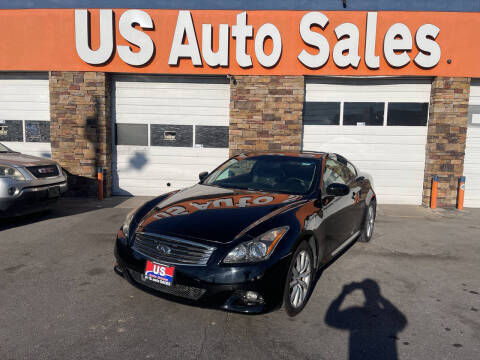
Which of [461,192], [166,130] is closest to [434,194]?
[461,192]

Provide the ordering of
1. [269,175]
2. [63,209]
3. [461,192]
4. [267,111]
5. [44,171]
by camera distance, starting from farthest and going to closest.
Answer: [267,111]
[461,192]
[63,209]
[44,171]
[269,175]

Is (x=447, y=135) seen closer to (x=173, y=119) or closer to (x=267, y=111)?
(x=267, y=111)

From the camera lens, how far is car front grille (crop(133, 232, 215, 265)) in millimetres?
3010

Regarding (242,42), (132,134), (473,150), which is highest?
(242,42)

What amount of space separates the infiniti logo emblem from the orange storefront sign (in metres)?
6.90

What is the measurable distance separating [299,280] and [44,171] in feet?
17.7

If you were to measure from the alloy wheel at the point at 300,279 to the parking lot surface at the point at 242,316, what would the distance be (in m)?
0.16

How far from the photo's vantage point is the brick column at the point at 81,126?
941cm

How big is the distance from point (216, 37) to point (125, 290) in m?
7.09

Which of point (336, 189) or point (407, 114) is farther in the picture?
point (407, 114)

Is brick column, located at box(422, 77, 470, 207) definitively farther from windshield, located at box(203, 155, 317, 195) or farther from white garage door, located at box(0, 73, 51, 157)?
white garage door, located at box(0, 73, 51, 157)

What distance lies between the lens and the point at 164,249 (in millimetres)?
3145

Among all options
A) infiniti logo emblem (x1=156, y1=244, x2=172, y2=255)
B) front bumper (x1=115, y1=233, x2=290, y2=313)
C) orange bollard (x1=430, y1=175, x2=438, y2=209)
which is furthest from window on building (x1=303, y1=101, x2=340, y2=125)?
infiniti logo emblem (x1=156, y1=244, x2=172, y2=255)

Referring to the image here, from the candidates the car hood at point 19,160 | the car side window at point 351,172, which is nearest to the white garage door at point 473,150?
the car side window at point 351,172
